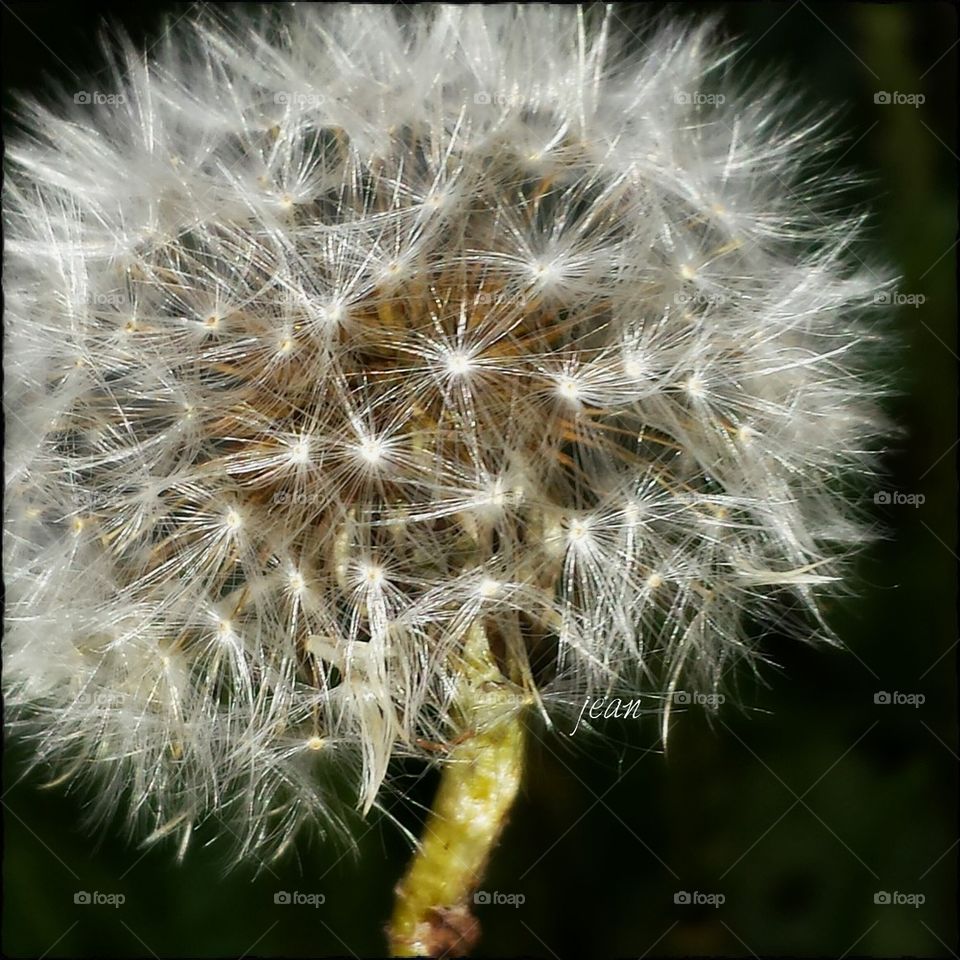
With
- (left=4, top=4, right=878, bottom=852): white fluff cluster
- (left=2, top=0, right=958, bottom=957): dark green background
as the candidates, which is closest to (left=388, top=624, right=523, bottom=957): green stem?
(left=4, top=4, right=878, bottom=852): white fluff cluster

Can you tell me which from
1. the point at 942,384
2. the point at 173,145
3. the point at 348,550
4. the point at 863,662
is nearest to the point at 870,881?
the point at 863,662

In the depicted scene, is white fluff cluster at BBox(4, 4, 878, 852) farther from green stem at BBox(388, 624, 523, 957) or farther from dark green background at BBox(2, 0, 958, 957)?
dark green background at BBox(2, 0, 958, 957)

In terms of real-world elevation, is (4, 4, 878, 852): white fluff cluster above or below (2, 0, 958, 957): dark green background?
above

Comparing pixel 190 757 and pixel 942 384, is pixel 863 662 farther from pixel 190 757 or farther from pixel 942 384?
pixel 190 757

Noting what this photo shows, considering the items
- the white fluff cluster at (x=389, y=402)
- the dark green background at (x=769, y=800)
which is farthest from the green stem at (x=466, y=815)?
the dark green background at (x=769, y=800)

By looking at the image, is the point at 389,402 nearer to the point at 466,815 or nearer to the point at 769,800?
the point at 466,815

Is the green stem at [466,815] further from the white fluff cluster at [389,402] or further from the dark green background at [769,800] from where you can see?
the dark green background at [769,800]
